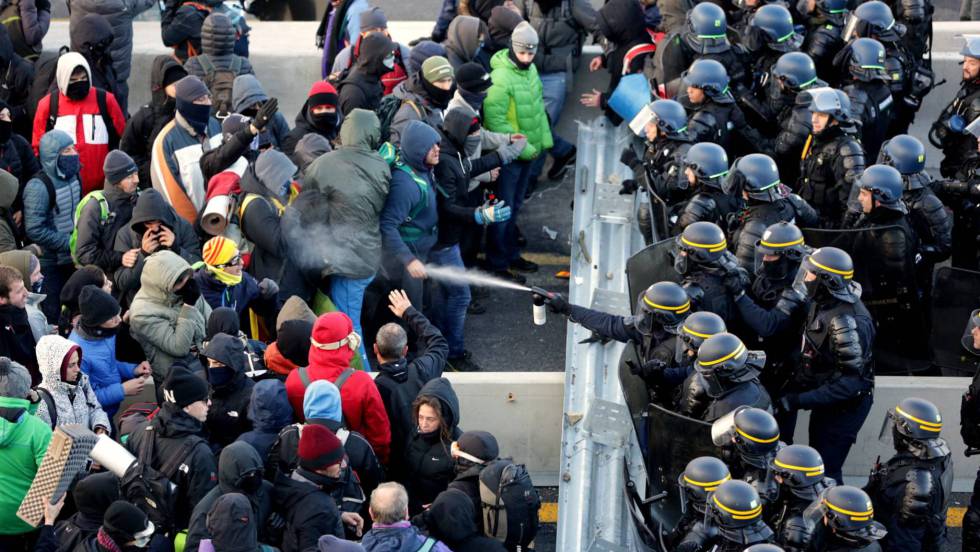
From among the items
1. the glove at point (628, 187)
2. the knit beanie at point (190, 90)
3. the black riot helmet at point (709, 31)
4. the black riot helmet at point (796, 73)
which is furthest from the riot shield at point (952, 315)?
the knit beanie at point (190, 90)

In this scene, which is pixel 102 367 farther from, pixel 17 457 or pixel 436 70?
pixel 436 70

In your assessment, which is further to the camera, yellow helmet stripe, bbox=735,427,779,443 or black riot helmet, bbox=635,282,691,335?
black riot helmet, bbox=635,282,691,335

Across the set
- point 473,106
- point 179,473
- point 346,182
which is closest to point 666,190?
point 473,106

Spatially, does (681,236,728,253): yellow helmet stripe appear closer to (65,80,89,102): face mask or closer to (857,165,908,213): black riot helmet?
(857,165,908,213): black riot helmet

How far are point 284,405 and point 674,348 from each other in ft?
7.49

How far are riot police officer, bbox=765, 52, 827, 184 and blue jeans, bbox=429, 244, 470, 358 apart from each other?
2609 millimetres

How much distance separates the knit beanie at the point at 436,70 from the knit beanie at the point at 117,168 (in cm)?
233

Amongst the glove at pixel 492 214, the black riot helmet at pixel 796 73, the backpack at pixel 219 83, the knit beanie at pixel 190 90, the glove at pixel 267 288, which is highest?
the knit beanie at pixel 190 90

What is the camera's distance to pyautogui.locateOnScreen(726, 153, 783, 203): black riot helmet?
30.5 feet

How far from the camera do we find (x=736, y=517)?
21.2ft

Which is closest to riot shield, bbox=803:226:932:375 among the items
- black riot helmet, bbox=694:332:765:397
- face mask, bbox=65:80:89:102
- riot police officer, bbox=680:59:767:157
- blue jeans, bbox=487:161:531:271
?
riot police officer, bbox=680:59:767:157

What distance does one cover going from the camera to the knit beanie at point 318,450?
21.6ft

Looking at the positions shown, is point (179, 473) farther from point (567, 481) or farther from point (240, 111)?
point (240, 111)

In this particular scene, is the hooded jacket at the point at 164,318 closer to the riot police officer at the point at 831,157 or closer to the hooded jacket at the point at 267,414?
the hooded jacket at the point at 267,414
